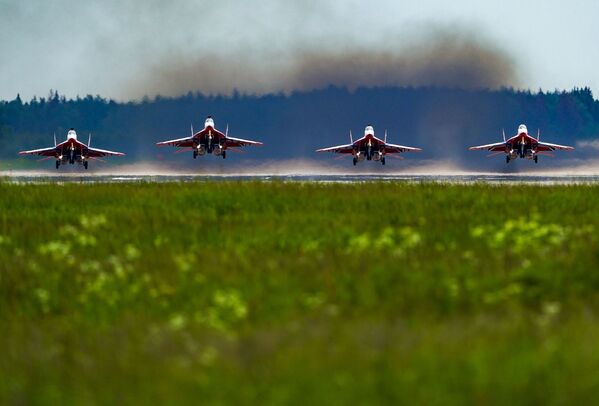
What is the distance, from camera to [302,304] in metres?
11.2

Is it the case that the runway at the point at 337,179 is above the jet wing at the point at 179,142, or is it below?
below

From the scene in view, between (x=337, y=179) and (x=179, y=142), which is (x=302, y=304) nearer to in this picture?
(x=337, y=179)

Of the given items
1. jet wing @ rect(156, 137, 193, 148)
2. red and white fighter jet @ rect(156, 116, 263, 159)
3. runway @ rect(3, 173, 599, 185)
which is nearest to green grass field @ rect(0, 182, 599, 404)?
runway @ rect(3, 173, 599, 185)

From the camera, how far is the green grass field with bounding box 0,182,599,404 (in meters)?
7.43

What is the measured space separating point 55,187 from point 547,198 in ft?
47.0

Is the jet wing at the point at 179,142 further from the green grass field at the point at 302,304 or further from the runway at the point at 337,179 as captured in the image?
the green grass field at the point at 302,304

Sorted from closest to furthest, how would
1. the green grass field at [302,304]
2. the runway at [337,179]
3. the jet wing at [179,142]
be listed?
the green grass field at [302,304]
the runway at [337,179]
the jet wing at [179,142]

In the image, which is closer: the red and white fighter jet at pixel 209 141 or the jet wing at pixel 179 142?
the red and white fighter jet at pixel 209 141

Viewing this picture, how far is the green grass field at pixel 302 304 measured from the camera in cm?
743

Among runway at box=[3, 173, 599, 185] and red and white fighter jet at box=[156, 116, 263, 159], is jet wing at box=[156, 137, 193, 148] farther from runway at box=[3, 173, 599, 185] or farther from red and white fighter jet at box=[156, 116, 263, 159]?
runway at box=[3, 173, 599, 185]

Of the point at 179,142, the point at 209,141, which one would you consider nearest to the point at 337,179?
the point at 209,141

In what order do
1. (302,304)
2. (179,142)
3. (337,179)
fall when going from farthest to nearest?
1. (179,142)
2. (337,179)
3. (302,304)

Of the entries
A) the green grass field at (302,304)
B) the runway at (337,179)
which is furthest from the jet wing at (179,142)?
the green grass field at (302,304)

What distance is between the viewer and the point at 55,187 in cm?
2970
